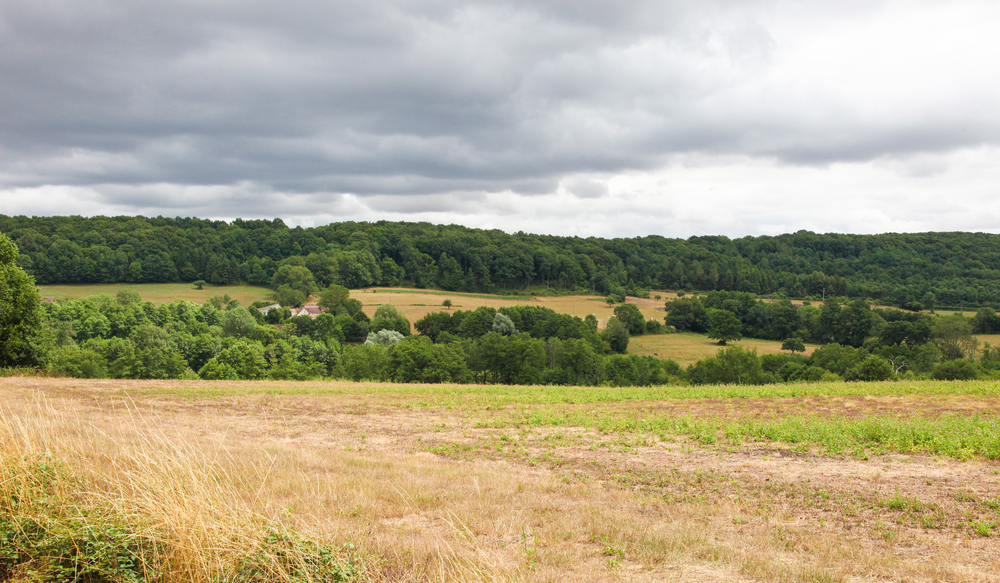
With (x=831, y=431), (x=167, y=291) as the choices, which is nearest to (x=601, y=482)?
(x=831, y=431)

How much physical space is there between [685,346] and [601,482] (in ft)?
288

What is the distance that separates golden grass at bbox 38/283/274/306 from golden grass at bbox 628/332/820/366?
255 ft

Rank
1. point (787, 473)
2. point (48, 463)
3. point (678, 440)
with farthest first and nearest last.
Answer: point (678, 440), point (787, 473), point (48, 463)

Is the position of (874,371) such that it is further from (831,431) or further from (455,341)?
(455,341)

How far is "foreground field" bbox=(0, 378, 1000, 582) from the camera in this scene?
6488mm

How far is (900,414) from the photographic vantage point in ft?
59.2

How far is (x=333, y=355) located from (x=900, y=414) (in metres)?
68.8

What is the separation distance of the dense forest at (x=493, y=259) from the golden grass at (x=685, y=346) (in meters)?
31.2

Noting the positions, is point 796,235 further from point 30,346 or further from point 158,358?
point 30,346

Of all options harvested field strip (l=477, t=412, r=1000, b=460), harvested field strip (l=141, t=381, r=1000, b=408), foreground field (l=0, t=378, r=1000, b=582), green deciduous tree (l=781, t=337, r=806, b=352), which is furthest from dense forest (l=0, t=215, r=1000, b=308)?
harvested field strip (l=477, t=412, r=1000, b=460)

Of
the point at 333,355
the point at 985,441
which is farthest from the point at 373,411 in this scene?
the point at 333,355

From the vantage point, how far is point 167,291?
106 metres

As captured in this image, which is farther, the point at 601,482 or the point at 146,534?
the point at 601,482

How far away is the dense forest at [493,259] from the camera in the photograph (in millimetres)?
109938
